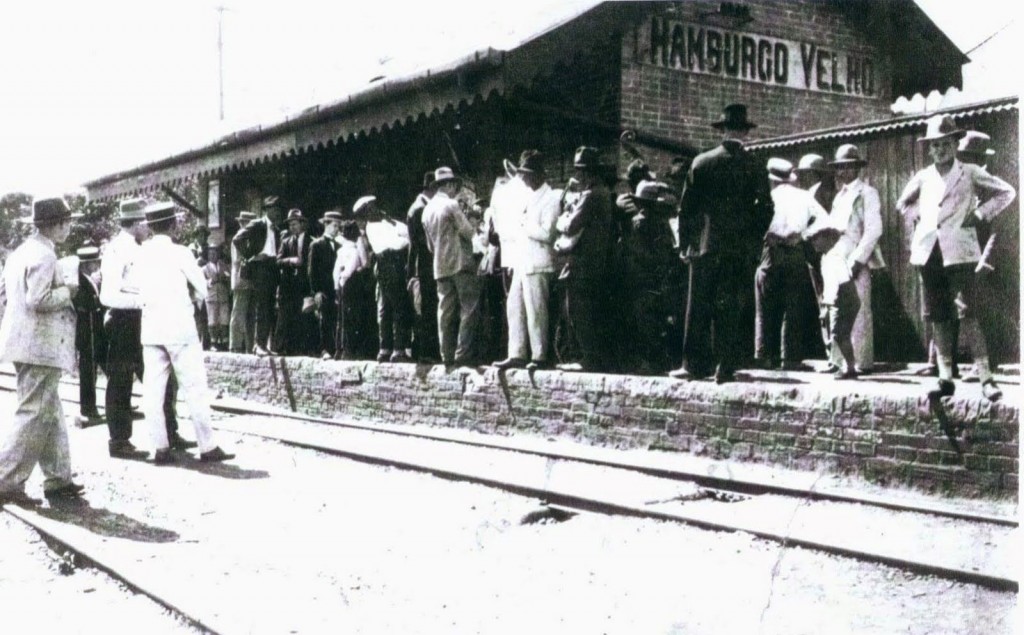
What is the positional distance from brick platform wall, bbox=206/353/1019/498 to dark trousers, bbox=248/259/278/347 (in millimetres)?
1869

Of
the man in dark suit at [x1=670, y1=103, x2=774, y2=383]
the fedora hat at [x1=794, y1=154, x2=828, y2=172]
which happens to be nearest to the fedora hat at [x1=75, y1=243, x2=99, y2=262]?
the man in dark suit at [x1=670, y1=103, x2=774, y2=383]

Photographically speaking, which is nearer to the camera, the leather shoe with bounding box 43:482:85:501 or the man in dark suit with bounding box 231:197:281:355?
the leather shoe with bounding box 43:482:85:501

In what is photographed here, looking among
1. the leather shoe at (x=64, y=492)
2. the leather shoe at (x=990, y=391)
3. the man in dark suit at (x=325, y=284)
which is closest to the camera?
the leather shoe at (x=990, y=391)

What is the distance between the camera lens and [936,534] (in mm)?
5398

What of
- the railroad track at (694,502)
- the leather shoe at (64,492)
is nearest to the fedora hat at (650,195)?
the railroad track at (694,502)

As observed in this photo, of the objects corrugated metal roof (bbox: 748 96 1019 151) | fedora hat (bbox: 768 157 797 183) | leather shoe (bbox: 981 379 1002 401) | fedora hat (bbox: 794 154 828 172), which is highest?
corrugated metal roof (bbox: 748 96 1019 151)

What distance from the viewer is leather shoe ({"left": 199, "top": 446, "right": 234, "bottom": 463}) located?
848cm

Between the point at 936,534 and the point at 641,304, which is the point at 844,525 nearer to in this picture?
the point at 936,534

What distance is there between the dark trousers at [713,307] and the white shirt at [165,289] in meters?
3.79

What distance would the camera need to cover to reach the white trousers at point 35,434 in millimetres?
6871

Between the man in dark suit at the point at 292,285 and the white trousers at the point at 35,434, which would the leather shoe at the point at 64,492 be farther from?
the man in dark suit at the point at 292,285

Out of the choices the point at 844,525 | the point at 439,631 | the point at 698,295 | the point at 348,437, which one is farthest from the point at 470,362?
the point at 439,631

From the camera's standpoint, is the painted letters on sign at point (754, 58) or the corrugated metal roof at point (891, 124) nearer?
the corrugated metal roof at point (891, 124)

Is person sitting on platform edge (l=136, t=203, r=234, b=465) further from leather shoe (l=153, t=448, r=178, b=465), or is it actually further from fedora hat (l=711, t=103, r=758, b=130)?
fedora hat (l=711, t=103, r=758, b=130)
